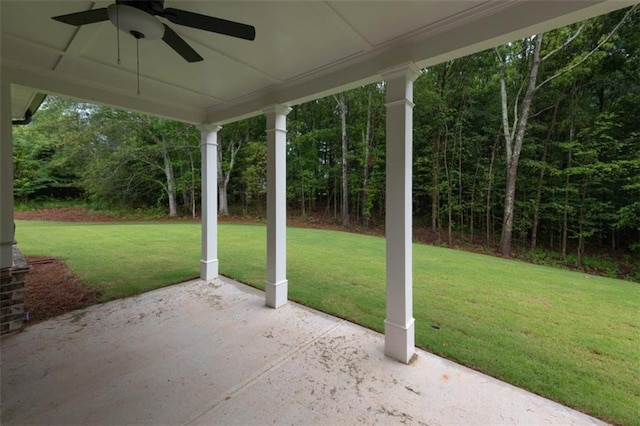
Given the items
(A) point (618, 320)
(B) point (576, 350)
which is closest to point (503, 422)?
(B) point (576, 350)

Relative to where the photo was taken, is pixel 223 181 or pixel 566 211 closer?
pixel 566 211

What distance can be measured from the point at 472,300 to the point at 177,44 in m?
3.99

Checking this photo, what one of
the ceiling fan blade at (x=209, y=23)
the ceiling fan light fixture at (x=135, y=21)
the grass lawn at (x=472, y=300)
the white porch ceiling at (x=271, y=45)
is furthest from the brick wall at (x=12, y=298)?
the ceiling fan blade at (x=209, y=23)

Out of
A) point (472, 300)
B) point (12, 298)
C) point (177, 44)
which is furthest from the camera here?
point (472, 300)

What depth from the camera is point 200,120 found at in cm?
376

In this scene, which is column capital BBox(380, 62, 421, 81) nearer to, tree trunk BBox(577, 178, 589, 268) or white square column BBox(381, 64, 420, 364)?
white square column BBox(381, 64, 420, 364)

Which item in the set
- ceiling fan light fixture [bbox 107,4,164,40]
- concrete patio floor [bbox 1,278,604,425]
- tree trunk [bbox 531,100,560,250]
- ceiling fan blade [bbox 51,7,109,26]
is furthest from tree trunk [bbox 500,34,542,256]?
ceiling fan blade [bbox 51,7,109,26]

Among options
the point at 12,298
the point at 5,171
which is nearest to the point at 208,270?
the point at 12,298

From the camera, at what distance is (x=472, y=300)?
3414mm

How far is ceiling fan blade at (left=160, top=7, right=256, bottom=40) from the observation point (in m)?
1.37

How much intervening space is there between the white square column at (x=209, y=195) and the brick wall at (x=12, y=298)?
1.83 metres

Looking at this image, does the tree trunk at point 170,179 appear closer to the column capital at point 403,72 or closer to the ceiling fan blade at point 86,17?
the ceiling fan blade at point 86,17

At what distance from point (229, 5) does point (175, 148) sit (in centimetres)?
1193

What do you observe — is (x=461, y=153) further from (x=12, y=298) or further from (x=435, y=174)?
(x=12, y=298)
